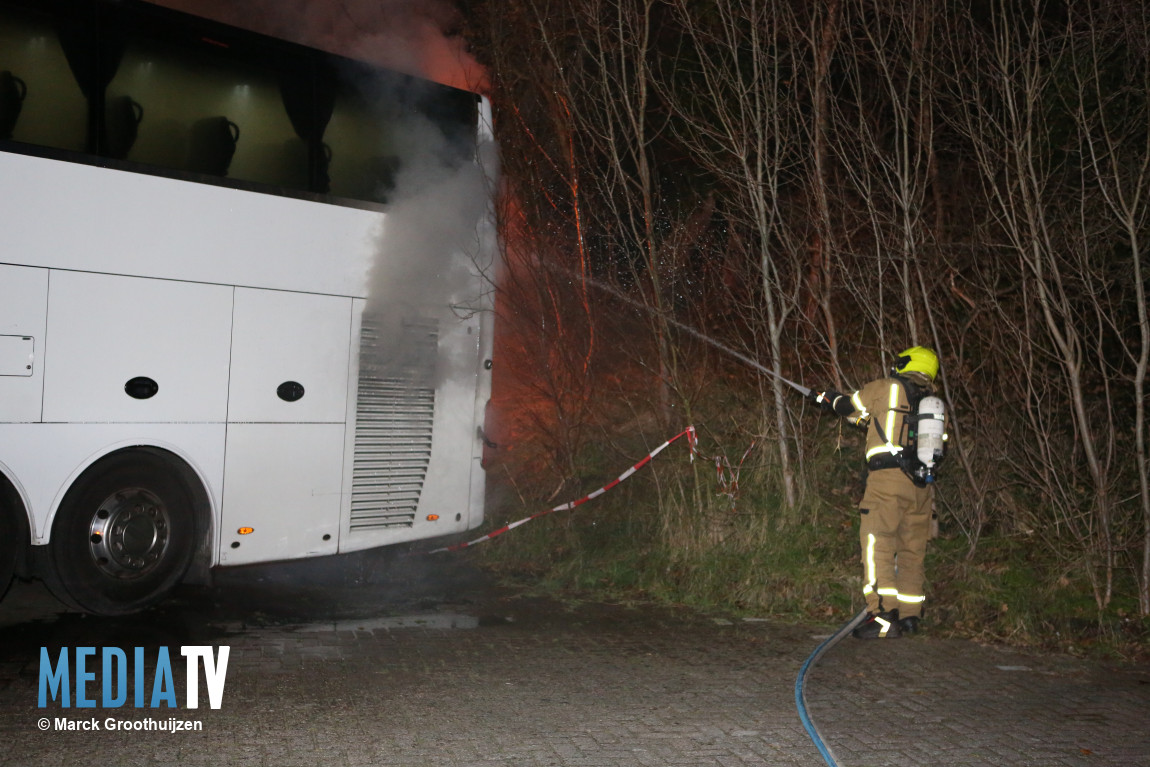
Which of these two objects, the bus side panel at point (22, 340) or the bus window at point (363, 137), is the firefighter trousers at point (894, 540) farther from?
the bus side panel at point (22, 340)

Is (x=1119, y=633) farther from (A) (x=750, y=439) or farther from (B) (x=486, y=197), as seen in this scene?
(B) (x=486, y=197)

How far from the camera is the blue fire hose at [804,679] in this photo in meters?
4.54

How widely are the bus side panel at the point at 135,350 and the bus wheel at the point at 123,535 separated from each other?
0.39 m

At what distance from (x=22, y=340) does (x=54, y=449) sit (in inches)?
28.2

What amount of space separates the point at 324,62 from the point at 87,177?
212 centimetres

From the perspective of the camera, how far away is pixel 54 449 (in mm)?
6512

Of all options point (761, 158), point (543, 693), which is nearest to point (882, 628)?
point (543, 693)

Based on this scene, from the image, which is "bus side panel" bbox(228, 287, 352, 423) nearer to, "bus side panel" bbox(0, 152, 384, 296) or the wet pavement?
"bus side panel" bbox(0, 152, 384, 296)

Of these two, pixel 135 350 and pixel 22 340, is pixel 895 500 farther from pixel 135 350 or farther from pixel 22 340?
pixel 22 340

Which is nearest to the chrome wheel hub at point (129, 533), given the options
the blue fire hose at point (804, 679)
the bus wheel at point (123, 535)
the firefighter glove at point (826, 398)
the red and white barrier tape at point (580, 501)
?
the bus wheel at point (123, 535)

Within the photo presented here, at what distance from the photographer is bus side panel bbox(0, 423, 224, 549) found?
6.36 meters

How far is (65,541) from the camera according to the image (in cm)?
665

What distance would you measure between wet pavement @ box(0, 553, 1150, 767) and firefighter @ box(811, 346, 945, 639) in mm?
275

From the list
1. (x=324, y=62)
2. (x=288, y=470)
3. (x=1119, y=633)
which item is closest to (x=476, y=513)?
(x=288, y=470)
